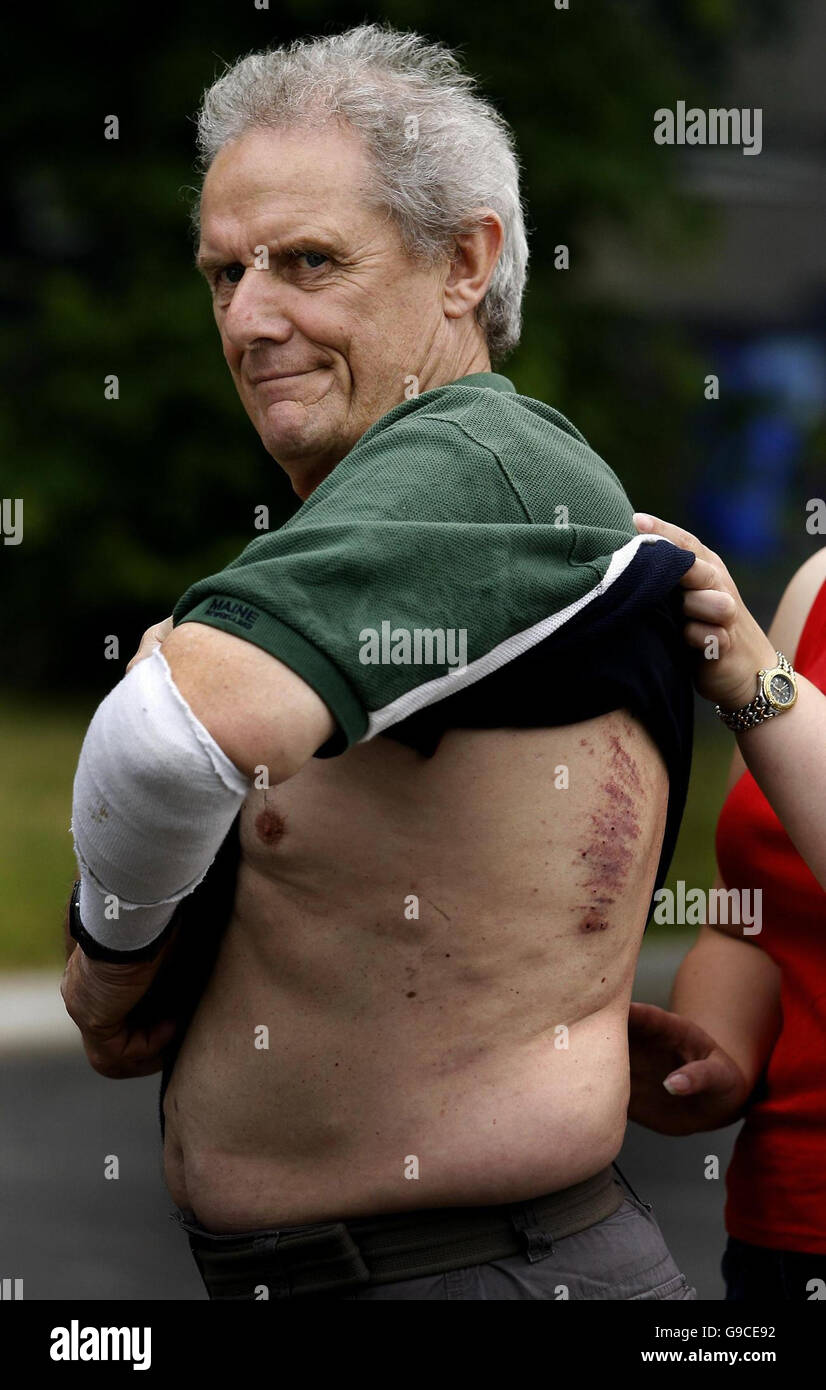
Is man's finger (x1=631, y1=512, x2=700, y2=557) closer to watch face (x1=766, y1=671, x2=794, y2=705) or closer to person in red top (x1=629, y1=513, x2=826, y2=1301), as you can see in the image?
watch face (x1=766, y1=671, x2=794, y2=705)

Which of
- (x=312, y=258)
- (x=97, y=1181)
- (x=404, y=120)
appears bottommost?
(x=97, y=1181)

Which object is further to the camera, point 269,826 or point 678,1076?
point 678,1076

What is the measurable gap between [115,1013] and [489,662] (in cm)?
71

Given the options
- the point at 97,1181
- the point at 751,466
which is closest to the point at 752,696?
the point at 97,1181

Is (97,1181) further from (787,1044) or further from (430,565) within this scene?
(430,565)

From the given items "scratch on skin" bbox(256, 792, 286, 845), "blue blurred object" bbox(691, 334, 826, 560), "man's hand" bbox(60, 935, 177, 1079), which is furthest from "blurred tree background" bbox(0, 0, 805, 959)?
"scratch on skin" bbox(256, 792, 286, 845)

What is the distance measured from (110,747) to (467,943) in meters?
0.50

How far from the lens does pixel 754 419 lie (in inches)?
545

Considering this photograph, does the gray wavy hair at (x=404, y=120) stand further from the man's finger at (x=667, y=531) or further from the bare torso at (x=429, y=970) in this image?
the bare torso at (x=429, y=970)

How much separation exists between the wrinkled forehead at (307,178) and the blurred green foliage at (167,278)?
9960mm

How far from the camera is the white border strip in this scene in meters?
1.52

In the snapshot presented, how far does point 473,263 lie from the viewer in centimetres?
213

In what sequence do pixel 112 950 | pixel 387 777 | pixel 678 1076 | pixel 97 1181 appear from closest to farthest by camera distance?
pixel 387 777, pixel 112 950, pixel 678 1076, pixel 97 1181

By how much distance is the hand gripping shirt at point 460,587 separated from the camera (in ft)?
4.82
